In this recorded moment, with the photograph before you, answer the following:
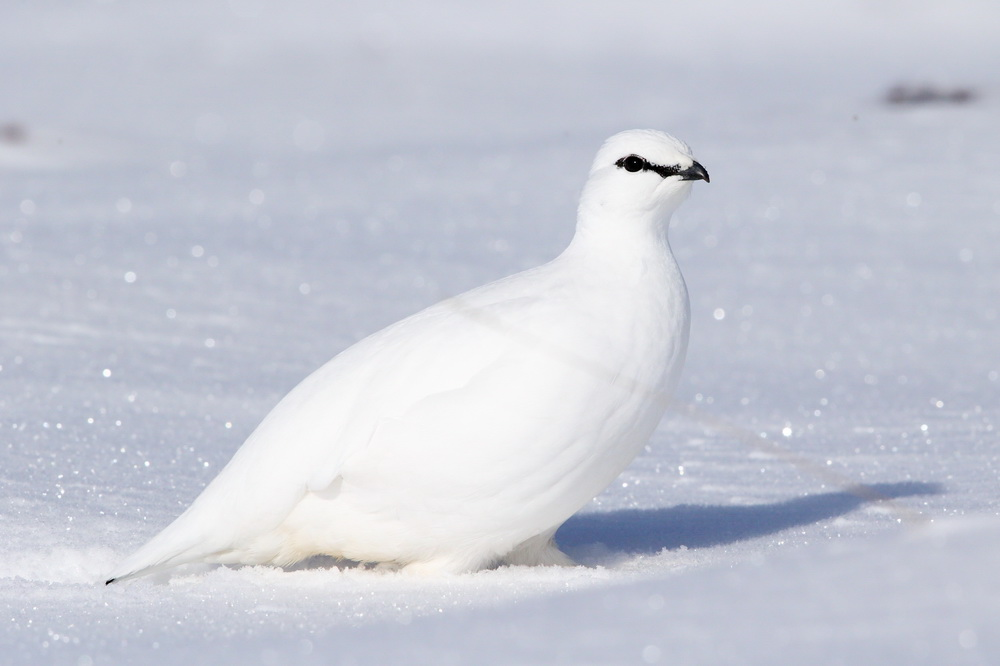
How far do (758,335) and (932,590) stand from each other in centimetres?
335

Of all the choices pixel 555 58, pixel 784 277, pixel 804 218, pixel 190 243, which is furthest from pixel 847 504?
pixel 555 58


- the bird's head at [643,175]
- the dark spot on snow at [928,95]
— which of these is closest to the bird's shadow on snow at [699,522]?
the bird's head at [643,175]

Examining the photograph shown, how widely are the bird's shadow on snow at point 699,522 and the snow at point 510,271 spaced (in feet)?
0.05

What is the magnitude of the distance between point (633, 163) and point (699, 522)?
2.78ft

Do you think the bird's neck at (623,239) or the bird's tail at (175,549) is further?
the bird's neck at (623,239)

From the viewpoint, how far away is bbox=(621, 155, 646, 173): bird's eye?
263 cm

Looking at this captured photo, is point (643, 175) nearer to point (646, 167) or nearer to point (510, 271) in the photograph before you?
point (646, 167)

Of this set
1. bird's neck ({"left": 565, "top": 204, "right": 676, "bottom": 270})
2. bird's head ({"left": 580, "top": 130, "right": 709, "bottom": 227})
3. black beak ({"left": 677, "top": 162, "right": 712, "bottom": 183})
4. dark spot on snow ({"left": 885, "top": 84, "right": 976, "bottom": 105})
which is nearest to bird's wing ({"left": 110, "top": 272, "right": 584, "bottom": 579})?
bird's neck ({"left": 565, "top": 204, "right": 676, "bottom": 270})

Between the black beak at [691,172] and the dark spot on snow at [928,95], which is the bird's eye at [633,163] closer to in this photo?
the black beak at [691,172]

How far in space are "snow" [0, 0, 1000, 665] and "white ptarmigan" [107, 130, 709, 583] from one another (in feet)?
0.29

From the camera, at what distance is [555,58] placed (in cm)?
1148

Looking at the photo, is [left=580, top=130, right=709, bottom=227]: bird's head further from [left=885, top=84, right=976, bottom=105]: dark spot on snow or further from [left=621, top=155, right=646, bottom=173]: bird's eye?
[left=885, top=84, right=976, bottom=105]: dark spot on snow

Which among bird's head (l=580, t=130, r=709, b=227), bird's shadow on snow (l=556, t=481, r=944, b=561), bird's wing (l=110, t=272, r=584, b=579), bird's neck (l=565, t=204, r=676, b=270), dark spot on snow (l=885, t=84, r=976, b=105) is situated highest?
dark spot on snow (l=885, t=84, r=976, b=105)

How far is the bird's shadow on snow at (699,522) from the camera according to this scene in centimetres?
280
